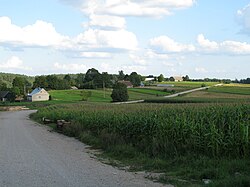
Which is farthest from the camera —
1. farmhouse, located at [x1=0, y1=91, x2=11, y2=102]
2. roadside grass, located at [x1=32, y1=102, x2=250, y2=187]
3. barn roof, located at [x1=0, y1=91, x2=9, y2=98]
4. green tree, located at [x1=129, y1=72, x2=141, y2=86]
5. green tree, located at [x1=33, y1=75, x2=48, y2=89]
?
green tree, located at [x1=129, y1=72, x2=141, y2=86]

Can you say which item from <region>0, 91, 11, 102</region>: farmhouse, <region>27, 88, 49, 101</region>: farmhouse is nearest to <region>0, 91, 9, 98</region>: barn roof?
<region>0, 91, 11, 102</region>: farmhouse

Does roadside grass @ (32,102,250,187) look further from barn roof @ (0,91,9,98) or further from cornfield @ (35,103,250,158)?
barn roof @ (0,91,9,98)

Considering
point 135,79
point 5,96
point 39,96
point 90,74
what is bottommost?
point 5,96

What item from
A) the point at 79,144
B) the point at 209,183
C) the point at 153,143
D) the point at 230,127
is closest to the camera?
the point at 209,183

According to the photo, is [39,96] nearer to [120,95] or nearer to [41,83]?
[41,83]

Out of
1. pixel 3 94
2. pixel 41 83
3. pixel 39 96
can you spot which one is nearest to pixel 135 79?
pixel 41 83

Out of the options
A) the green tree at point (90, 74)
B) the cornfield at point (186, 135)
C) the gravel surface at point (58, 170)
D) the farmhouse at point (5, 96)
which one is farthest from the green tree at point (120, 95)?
the gravel surface at point (58, 170)

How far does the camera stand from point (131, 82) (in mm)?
165000

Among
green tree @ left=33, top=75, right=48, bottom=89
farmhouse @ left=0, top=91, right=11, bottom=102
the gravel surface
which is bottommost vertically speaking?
farmhouse @ left=0, top=91, right=11, bottom=102

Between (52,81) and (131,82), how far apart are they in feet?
111

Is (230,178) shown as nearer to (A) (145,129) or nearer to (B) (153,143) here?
(B) (153,143)

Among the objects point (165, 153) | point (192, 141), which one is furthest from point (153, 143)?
point (192, 141)

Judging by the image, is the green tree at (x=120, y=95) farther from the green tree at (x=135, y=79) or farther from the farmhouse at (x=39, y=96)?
the green tree at (x=135, y=79)

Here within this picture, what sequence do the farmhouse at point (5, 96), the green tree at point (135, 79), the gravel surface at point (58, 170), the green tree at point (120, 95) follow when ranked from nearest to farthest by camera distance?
the gravel surface at point (58, 170) → the green tree at point (120, 95) → the farmhouse at point (5, 96) → the green tree at point (135, 79)
